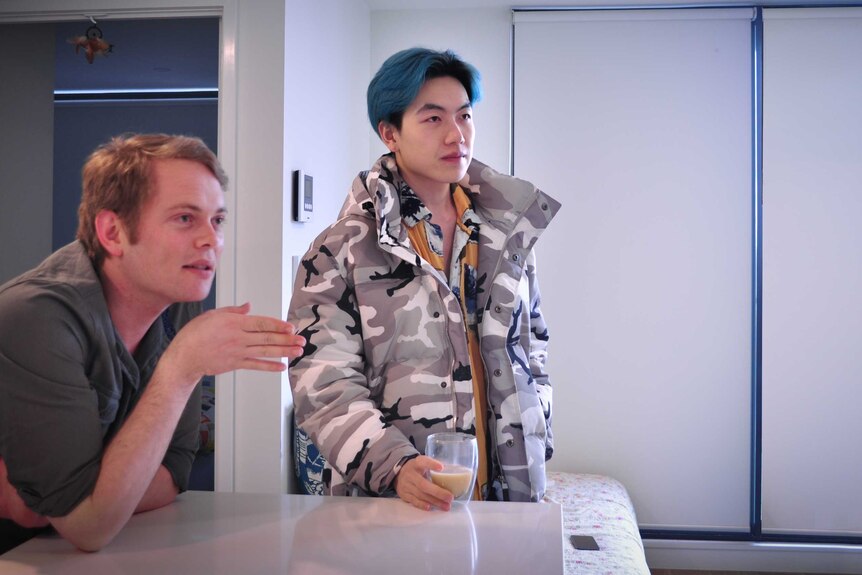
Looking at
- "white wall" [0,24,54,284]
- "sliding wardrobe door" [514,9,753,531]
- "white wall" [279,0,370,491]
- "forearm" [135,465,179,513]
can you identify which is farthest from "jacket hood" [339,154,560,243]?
"white wall" [0,24,54,284]

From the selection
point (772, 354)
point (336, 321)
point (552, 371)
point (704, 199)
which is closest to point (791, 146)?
point (704, 199)

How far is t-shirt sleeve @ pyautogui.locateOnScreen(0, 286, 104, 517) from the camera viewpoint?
1.14 meters

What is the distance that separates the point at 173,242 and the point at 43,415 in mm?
320

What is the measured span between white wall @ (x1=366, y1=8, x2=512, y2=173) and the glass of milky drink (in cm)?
294

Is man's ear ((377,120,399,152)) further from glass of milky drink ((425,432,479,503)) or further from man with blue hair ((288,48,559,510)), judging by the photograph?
glass of milky drink ((425,432,479,503))

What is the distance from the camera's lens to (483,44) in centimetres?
415

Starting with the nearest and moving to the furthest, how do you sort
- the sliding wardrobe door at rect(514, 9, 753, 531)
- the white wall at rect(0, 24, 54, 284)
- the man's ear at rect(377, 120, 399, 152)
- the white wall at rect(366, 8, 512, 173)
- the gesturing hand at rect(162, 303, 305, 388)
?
the gesturing hand at rect(162, 303, 305, 388) → the man's ear at rect(377, 120, 399, 152) → the white wall at rect(0, 24, 54, 284) → the sliding wardrobe door at rect(514, 9, 753, 531) → the white wall at rect(366, 8, 512, 173)

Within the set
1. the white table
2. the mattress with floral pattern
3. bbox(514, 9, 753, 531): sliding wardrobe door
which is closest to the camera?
the white table

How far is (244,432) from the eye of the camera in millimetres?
2848

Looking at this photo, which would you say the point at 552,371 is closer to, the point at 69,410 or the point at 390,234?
the point at 390,234

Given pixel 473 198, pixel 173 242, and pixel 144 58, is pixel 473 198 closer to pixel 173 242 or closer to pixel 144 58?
pixel 173 242

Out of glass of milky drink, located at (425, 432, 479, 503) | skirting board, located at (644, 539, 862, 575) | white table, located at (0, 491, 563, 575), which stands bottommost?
skirting board, located at (644, 539, 862, 575)

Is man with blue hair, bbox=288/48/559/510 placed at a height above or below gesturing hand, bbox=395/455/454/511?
above

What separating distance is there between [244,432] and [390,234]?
54.6 inches
